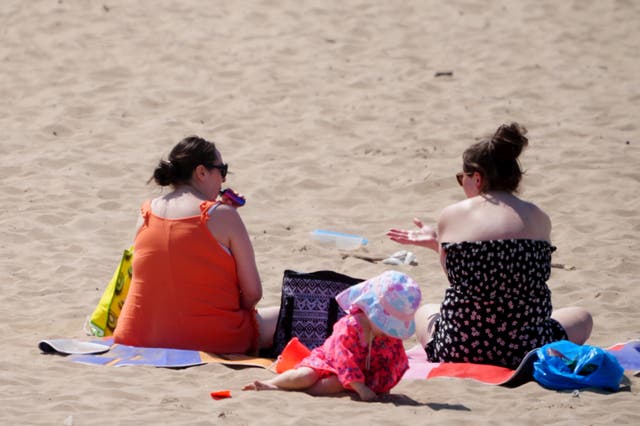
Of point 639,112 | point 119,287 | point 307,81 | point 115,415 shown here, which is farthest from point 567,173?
point 115,415

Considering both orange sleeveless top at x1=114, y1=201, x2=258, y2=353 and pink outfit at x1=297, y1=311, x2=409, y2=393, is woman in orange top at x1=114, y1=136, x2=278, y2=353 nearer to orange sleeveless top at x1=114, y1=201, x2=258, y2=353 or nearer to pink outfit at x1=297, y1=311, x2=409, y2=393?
orange sleeveless top at x1=114, y1=201, x2=258, y2=353

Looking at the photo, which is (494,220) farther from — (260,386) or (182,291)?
(182,291)

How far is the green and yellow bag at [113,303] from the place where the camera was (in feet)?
20.0

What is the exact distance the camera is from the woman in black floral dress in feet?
18.0

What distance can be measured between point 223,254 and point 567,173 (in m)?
4.34

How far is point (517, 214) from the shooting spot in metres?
5.56

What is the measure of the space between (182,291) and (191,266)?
0.13m

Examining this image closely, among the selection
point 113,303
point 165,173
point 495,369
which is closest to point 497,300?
point 495,369

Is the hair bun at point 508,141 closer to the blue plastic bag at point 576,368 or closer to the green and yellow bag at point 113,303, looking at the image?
the blue plastic bag at point 576,368

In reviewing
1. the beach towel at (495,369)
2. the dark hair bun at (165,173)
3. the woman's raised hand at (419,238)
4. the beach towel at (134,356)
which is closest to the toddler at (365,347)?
the beach towel at (495,369)

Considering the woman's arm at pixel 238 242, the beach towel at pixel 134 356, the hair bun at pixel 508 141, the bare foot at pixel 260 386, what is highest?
the hair bun at pixel 508 141

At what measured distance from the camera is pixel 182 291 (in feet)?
18.7

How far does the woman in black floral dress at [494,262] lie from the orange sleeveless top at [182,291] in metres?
0.90

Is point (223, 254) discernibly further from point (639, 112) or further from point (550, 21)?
point (550, 21)
